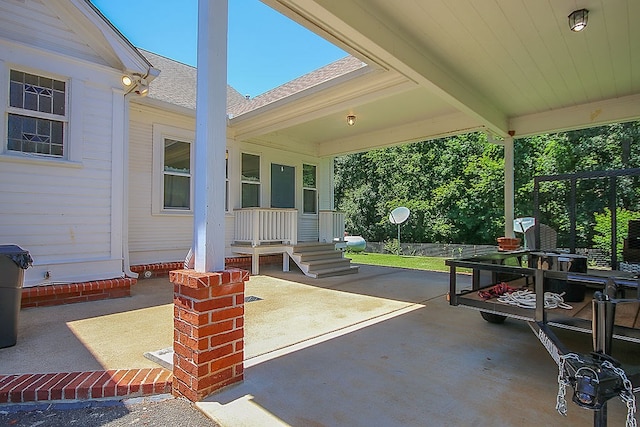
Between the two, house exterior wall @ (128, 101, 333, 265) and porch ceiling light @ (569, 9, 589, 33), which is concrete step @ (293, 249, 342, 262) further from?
porch ceiling light @ (569, 9, 589, 33)

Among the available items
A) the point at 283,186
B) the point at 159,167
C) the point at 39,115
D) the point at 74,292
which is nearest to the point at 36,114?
the point at 39,115

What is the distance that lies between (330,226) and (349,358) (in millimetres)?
6526

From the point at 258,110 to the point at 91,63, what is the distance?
2818mm

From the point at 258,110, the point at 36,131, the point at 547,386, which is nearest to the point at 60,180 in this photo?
the point at 36,131

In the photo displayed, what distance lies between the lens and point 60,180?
15.8 ft

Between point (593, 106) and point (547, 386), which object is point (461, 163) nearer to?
point (593, 106)

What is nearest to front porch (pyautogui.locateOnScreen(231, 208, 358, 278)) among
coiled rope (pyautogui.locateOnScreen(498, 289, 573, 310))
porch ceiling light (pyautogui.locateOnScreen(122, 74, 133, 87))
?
porch ceiling light (pyautogui.locateOnScreen(122, 74, 133, 87))

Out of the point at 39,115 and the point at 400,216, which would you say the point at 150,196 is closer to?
the point at 39,115

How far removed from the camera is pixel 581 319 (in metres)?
2.25

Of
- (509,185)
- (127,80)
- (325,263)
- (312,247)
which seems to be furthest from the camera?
(312,247)

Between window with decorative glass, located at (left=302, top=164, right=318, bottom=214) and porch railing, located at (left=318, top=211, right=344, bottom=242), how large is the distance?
56 centimetres

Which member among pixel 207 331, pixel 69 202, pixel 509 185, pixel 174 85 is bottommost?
pixel 207 331

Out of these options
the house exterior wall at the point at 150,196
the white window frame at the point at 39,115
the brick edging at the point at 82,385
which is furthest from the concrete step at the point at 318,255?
the brick edging at the point at 82,385

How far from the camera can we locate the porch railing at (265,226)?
24.7 feet
